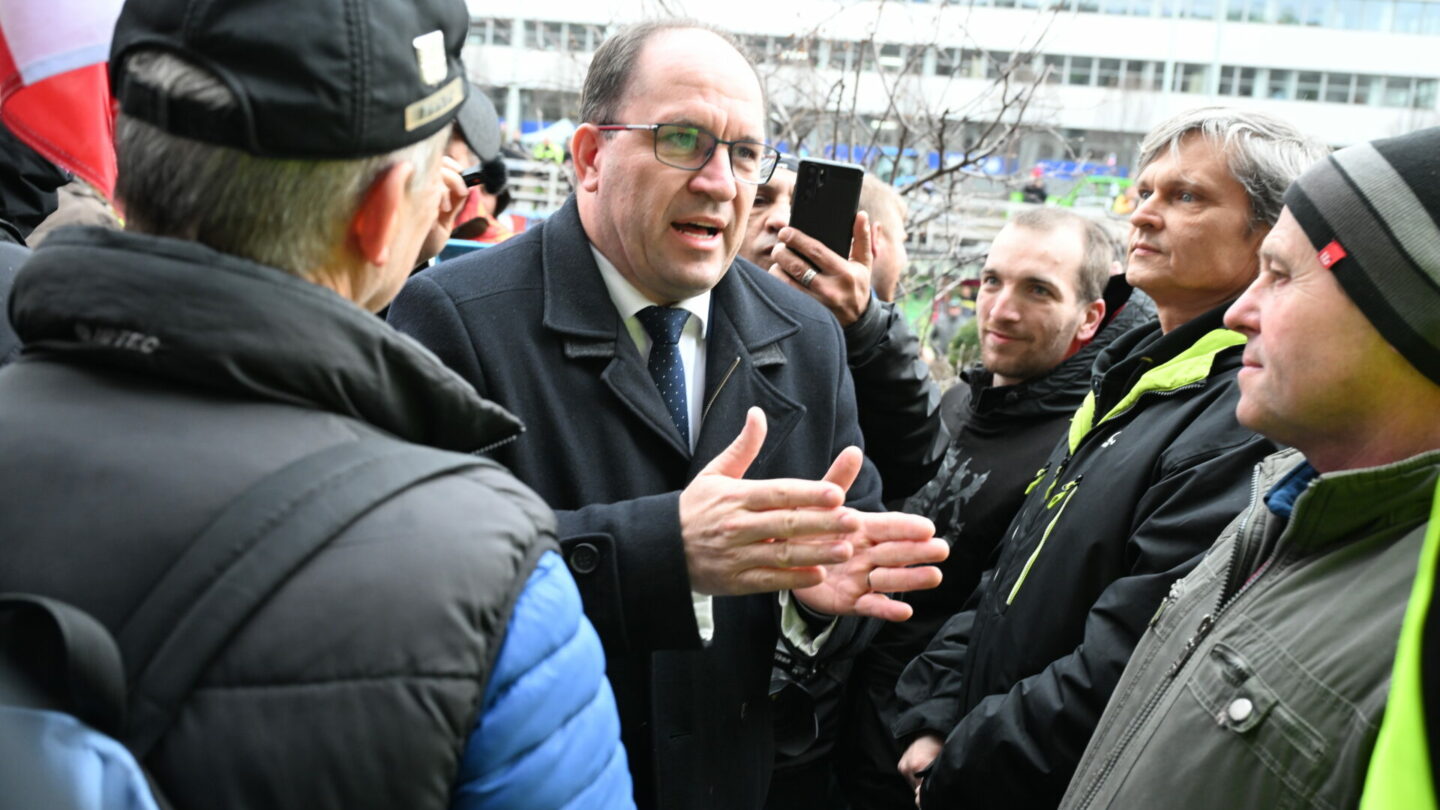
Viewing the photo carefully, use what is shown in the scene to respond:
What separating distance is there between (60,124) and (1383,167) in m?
2.52

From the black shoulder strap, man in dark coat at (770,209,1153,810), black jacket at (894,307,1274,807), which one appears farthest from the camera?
man in dark coat at (770,209,1153,810)

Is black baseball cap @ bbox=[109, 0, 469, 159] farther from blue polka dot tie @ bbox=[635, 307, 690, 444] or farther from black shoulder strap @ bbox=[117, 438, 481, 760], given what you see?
blue polka dot tie @ bbox=[635, 307, 690, 444]

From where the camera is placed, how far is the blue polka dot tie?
8.50 feet

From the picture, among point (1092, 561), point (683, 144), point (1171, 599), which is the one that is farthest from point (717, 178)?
point (1171, 599)

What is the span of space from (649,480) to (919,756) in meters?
1.07

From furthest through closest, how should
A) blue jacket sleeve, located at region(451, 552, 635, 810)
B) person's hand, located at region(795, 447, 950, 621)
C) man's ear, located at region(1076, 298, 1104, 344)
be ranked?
man's ear, located at region(1076, 298, 1104, 344)
person's hand, located at region(795, 447, 950, 621)
blue jacket sleeve, located at region(451, 552, 635, 810)

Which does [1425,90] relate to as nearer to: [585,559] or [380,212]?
[585,559]

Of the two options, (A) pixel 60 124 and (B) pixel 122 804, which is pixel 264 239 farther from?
(A) pixel 60 124

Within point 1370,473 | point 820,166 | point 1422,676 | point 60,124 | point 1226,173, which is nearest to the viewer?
point 1422,676

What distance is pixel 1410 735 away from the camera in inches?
48.3

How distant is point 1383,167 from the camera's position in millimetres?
1800

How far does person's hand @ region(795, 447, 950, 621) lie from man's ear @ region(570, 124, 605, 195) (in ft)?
3.12

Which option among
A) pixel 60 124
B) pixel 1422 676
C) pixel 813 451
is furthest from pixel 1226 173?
pixel 60 124

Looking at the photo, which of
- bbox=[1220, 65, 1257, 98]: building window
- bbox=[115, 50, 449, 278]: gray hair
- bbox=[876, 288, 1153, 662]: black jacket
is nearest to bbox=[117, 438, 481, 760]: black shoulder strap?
bbox=[115, 50, 449, 278]: gray hair
